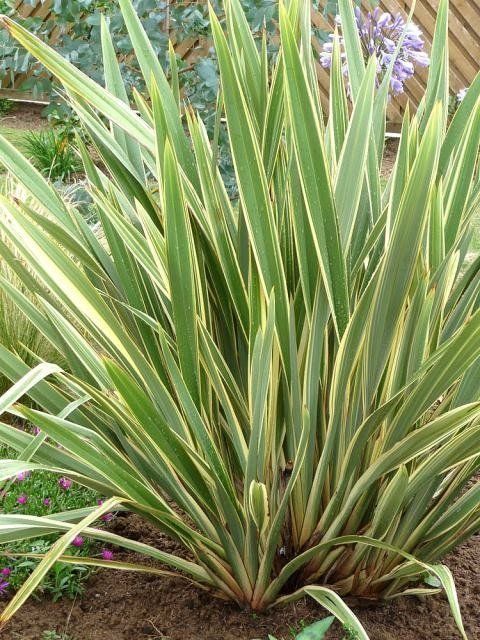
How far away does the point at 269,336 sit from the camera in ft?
4.22

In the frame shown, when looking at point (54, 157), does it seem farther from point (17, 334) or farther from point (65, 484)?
point (65, 484)

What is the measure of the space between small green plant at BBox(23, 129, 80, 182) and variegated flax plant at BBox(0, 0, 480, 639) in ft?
11.4

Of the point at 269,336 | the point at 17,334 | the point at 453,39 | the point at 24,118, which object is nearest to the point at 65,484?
the point at 17,334

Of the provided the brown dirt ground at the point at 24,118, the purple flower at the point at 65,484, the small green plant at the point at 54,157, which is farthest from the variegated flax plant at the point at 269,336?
the brown dirt ground at the point at 24,118

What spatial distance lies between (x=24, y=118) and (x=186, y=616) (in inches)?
253

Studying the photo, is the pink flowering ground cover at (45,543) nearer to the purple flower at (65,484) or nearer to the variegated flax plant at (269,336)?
the purple flower at (65,484)

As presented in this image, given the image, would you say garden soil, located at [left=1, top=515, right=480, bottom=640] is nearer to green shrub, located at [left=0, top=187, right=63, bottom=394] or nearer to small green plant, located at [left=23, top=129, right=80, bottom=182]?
green shrub, located at [left=0, top=187, right=63, bottom=394]

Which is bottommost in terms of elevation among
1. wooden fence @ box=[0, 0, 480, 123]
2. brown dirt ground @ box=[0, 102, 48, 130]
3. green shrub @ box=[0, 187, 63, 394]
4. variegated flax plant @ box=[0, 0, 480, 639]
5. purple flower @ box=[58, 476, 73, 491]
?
wooden fence @ box=[0, 0, 480, 123]

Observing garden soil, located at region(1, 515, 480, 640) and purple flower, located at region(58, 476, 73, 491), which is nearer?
garden soil, located at region(1, 515, 480, 640)

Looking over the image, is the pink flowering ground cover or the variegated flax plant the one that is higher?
the variegated flax plant

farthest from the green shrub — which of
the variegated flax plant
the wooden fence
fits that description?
the wooden fence

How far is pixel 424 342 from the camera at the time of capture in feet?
4.48

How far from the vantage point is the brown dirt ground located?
7.04 metres

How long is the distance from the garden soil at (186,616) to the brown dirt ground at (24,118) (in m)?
5.65
